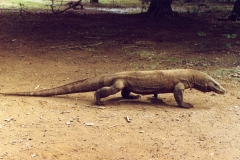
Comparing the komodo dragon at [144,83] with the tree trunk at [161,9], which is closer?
the komodo dragon at [144,83]

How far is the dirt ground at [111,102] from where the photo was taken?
3684mm

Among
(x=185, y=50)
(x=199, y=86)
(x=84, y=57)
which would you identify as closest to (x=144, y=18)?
(x=185, y=50)

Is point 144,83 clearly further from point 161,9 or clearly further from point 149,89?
point 161,9

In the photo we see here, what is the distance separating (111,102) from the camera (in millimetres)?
5176

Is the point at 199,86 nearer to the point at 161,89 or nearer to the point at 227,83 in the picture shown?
the point at 161,89

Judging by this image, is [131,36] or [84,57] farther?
[131,36]

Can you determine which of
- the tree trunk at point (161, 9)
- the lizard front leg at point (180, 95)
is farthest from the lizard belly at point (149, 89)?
the tree trunk at point (161, 9)

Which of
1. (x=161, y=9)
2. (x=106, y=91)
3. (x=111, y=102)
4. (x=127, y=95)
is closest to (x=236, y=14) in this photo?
(x=161, y=9)

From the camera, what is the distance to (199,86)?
5270 mm

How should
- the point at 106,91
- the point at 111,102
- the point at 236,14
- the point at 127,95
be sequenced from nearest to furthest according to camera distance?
1. the point at 106,91
2. the point at 111,102
3. the point at 127,95
4. the point at 236,14

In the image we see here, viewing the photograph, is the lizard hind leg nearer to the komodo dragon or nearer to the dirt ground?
the komodo dragon

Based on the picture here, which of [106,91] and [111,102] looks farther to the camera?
[111,102]

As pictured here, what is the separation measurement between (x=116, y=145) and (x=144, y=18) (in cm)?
941

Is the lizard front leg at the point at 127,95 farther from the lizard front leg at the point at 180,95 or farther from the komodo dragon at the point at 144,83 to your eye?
the lizard front leg at the point at 180,95
